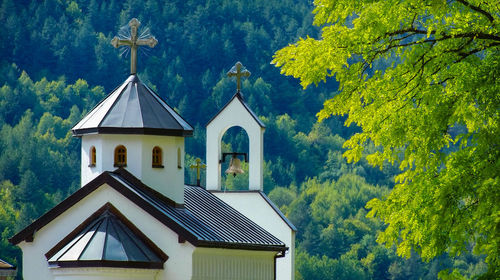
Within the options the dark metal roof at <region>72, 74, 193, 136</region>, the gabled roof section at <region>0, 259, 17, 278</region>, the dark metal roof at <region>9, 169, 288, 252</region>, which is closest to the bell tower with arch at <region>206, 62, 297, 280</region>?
the dark metal roof at <region>9, 169, 288, 252</region>

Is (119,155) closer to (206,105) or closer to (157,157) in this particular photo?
(157,157)

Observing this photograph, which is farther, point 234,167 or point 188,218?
point 234,167

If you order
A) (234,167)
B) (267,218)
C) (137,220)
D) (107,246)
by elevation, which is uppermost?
(234,167)

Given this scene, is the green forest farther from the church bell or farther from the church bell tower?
the church bell tower

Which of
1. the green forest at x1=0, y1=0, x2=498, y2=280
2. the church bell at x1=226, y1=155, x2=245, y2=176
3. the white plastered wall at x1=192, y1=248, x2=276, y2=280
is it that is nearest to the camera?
the white plastered wall at x1=192, y1=248, x2=276, y2=280

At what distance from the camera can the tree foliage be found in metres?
20.0

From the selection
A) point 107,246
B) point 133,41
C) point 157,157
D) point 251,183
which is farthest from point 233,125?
point 107,246

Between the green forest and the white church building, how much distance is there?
71.2 metres

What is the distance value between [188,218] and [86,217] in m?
2.21

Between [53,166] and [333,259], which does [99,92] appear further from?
[333,259]

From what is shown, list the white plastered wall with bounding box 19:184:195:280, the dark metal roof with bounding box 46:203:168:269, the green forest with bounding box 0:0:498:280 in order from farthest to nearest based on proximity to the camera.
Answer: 1. the green forest with bounding box 0:0:498:280
2. the white plastered wall with bounding box 19:184:195:280
3. the dark metal roof with bounding box 46:203:168:269

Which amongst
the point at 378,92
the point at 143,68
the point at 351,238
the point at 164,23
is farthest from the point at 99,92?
the point at 378,92

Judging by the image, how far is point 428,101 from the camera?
20609 millimetres

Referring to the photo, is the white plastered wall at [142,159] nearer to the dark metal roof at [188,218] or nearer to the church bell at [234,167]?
the dark metal roof at [188,218]
